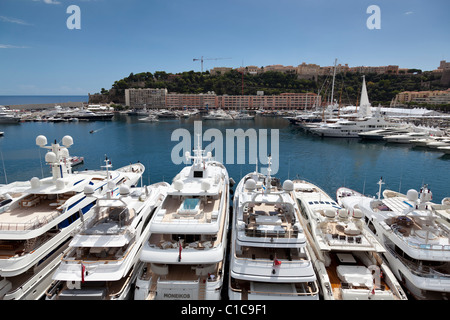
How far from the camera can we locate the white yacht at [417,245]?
11727mm

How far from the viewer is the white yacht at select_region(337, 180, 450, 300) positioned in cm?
1173

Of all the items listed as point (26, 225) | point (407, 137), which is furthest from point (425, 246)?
point (407, 137)

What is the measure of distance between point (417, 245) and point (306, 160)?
3101 cm

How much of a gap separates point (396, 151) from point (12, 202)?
56314mm

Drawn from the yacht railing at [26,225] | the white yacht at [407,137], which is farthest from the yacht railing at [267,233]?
the white yacht at [407,137]

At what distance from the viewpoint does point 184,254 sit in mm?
11797

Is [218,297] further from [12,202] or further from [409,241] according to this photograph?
[12,202]

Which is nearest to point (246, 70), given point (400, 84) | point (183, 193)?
point (400, 84)

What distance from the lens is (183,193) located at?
15148 millimetres

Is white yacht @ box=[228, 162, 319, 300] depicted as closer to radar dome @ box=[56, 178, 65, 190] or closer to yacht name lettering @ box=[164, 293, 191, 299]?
yacht name lettering @ box=[164, 293, 191, 299]
